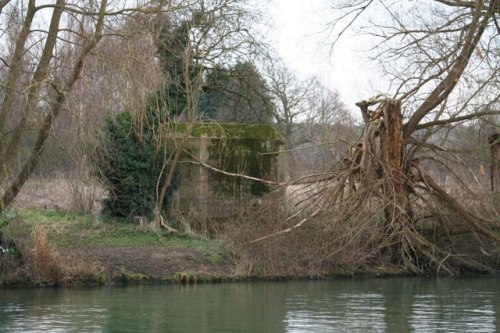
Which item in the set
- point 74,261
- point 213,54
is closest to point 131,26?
point 74,261

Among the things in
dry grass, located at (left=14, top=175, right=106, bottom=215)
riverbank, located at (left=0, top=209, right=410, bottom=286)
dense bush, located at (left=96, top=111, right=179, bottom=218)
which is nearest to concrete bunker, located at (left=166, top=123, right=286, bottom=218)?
dense bush, located at (left=96, top=111, right=179, bottom=218)

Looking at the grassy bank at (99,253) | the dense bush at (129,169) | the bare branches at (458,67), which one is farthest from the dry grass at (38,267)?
the bare branches at (458,67)

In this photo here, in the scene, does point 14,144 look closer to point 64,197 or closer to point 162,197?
point 162,197

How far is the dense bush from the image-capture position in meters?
23.0

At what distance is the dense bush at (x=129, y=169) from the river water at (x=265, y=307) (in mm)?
4449

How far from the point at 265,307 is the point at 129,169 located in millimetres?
8283

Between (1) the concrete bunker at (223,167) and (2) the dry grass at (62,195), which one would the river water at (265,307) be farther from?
(2) the dry grass at (62,195)

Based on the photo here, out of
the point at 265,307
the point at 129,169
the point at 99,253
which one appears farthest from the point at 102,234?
the point at 265,307

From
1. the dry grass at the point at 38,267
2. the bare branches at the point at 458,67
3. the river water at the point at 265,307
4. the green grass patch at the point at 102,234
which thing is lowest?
the river water at the point at 265,307

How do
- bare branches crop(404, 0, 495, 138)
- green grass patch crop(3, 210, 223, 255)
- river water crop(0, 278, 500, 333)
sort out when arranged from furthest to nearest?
green grass patch crop(3, 210, 223, 255)
bare branches crop(404, 0, 495, 138)
river water crop(0, 278, 500, 333)

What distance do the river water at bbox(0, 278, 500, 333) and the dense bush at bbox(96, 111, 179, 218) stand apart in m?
4.45

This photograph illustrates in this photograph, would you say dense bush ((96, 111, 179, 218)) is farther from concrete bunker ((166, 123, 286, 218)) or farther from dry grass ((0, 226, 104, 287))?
dry grass ((0, 226, 104, 287))

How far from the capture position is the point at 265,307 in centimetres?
1603

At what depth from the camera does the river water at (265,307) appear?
44.9ft
